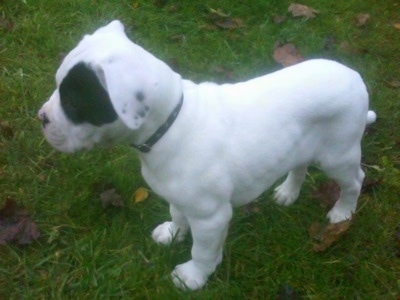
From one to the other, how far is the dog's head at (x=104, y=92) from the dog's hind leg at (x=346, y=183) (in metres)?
0.95

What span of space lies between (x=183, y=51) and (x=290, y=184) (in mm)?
1548

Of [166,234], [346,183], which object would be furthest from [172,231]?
[346,183]

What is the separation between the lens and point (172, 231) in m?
3.15

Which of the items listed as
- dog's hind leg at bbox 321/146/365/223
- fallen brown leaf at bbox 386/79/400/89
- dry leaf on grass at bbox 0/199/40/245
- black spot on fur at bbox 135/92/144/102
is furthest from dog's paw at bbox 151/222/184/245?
fallen brown leaf at bbox 386/79/400/89

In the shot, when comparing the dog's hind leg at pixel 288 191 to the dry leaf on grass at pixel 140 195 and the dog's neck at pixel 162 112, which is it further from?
the dog's neck at pixel 162 112

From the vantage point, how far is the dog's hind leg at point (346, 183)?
2.94 metres

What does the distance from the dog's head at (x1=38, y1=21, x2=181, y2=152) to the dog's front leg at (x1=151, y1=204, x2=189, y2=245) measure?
76cm

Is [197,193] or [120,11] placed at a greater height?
[197,193]

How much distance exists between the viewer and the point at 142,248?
10.4ft

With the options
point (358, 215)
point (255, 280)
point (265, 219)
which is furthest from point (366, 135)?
point (255, 280)

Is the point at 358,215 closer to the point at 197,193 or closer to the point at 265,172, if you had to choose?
the point at 265,172

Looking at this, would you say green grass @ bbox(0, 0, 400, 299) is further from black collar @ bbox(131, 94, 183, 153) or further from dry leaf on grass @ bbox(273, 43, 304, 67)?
black collar @ bbox(131, 94, 183, 153)

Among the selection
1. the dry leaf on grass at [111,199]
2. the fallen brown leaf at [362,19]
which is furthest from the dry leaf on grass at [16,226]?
the fallen brown leaf at [362,19]

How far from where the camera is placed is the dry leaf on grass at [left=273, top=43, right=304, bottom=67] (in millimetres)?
4383
